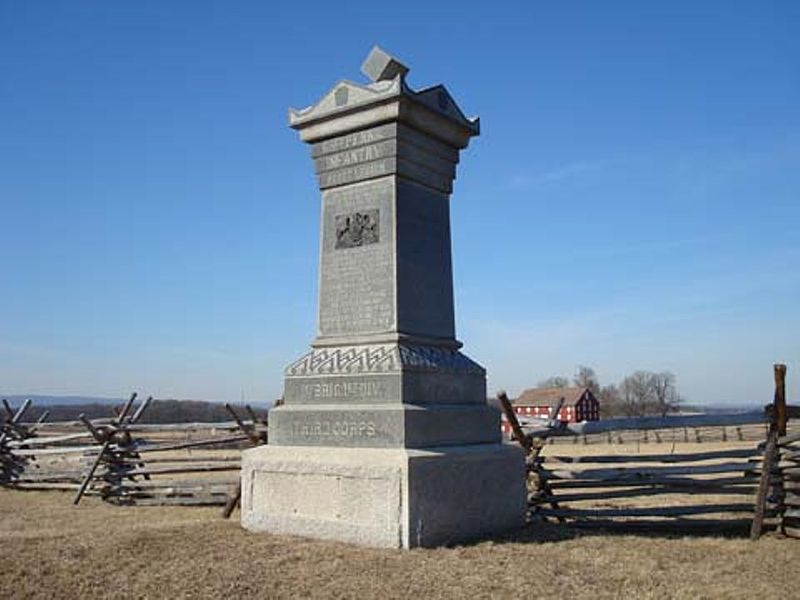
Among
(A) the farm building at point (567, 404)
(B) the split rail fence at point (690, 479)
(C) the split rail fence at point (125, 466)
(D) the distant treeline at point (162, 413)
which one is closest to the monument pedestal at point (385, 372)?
(B) the split rail fence at point (690, 479)

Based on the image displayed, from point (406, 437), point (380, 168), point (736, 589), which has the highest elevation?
point (380, 168)

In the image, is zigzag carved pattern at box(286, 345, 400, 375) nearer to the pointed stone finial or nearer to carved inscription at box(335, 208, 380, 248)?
carved inscription at box(335, 208, 380, 248)

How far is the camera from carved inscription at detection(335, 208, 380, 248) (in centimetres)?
764

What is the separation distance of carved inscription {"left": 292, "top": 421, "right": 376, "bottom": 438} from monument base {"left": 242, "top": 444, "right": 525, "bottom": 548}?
16 cm

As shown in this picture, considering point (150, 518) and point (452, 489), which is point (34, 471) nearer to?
point (150, 518)

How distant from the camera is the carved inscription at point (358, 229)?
301 inches

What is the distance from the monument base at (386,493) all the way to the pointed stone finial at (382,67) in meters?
3.74

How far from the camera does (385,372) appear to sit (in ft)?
23.0

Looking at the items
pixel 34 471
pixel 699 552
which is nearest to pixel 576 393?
pixel 34 471

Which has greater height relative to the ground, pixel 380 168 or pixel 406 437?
pixel 380 168

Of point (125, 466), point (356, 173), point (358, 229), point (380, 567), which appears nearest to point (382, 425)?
point (380, 567)

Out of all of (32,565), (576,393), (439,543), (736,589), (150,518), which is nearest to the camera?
(736,589)

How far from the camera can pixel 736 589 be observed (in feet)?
18.1

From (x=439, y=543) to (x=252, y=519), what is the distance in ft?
6.18
